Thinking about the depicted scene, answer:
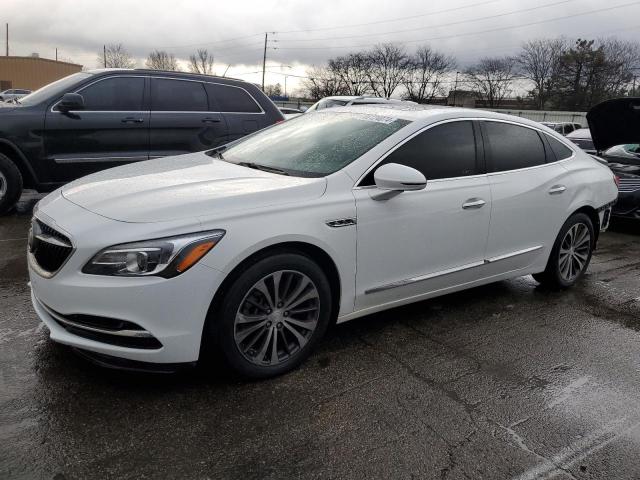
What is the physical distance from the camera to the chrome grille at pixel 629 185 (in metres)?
7.48

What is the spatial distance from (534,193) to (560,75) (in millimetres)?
62836

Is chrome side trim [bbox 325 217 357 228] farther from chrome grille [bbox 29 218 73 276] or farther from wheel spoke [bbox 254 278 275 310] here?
chrome grille [bbox 29 218 73 276]

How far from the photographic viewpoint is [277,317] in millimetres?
2965

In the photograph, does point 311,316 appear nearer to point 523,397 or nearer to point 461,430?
point 461,430

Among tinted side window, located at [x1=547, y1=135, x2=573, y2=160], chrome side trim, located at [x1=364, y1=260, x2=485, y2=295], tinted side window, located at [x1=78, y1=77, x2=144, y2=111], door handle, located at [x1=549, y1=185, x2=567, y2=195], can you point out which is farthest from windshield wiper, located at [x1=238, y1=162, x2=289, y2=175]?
tinted side window, located at [x1=78, y1=77, x2=144, y2=111]

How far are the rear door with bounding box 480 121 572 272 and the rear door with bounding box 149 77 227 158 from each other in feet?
13.9

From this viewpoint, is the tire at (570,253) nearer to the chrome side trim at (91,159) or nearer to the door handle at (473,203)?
the door handle at (473,203)

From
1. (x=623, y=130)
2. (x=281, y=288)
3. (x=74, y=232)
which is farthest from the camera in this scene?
(x=623, y=130)

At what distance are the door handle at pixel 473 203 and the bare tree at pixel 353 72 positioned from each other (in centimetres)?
7007

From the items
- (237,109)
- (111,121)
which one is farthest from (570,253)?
(111,121)

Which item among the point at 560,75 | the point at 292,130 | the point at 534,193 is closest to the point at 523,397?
the point at 534,193

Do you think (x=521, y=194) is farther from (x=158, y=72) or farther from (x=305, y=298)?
(x=158, y=72)

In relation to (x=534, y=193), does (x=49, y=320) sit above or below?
below

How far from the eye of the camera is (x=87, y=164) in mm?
6520
